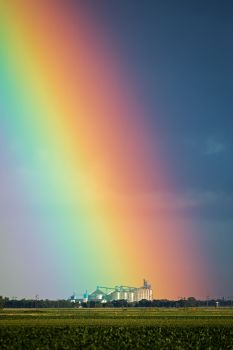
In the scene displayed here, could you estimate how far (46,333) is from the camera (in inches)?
2520

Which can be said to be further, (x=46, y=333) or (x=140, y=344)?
(x=46, y=333)

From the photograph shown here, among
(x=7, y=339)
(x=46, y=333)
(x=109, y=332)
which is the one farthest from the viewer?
(x=109, y=332)

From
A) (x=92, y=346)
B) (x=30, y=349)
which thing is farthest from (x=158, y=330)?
(x=30, y=349)

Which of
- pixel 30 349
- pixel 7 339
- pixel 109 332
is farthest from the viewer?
pixel 109 332

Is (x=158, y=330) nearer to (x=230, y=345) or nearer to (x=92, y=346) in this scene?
(x=230, y=345)

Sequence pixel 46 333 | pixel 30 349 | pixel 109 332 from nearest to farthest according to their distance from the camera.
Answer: pixel 30 349 < pixel 46 333 < pixel 109 332

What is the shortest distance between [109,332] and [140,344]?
8786 mm

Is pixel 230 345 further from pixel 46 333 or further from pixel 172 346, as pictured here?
pixel 46 333

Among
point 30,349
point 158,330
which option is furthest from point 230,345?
point 30,349

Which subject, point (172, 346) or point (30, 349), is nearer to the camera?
point (30, 349)

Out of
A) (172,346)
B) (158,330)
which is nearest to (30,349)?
(172,346)

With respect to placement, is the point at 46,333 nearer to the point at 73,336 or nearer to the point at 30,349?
the point at 73,336

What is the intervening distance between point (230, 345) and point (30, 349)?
21.7 meters

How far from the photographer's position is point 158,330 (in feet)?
232
